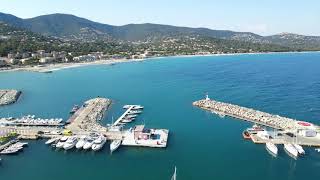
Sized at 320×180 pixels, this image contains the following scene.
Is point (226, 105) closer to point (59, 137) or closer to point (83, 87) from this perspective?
point (59, 137)

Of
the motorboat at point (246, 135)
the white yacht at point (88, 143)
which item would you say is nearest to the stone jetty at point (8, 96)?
the white yacht at point (88, 143)

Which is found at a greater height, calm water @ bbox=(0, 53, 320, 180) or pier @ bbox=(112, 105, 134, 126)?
pier @ bbox=(112, 105, 134, 126)

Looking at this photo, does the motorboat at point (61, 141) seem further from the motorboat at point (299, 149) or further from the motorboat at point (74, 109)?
the motorboat at point (299, 149)

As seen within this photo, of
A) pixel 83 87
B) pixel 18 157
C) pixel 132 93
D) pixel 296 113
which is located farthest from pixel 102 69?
pixel 18 157

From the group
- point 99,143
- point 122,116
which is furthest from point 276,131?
point 99,143

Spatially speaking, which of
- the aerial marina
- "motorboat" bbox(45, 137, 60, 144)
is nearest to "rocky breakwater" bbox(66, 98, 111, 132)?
"motorboat" bbox(45, 137, 60, 144)

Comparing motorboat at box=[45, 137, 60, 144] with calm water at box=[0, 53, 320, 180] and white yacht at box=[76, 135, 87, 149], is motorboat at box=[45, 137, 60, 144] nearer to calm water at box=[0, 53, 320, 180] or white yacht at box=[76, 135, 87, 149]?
calm water at box=[0, 53, 320, 180]

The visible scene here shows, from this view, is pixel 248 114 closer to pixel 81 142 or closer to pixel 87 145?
pixel 87 145
